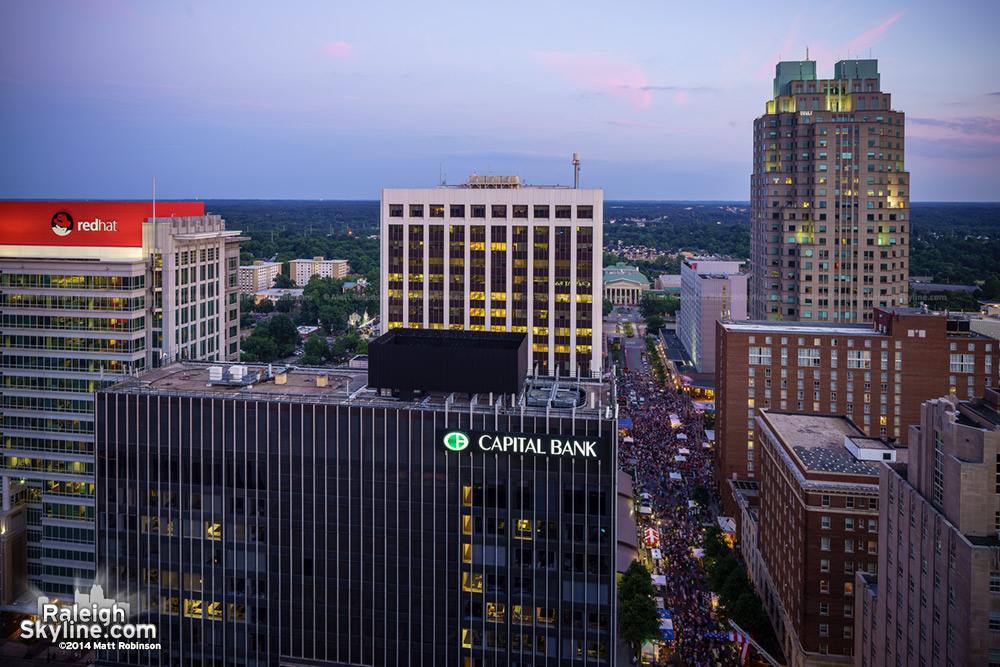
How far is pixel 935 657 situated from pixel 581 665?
89.5 ft

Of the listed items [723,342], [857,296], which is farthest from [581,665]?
[857,296]

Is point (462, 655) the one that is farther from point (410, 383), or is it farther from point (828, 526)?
point (828, 526)

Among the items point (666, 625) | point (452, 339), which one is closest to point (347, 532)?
point (452, 339)

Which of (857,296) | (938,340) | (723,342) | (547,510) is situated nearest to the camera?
(547,510)

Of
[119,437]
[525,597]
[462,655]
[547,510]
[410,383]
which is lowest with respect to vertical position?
[462,655]

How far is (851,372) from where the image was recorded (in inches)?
5379

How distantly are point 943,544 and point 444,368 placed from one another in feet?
139

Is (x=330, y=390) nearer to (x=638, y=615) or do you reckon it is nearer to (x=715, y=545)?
(x=638, y=615)

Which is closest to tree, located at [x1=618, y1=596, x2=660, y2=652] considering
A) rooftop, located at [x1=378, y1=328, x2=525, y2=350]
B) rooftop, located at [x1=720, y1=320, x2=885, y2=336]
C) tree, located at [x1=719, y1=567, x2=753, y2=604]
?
tree, located at [x1=719, y1=567, x2=753, y2=604]

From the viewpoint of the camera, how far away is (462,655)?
64.4 meters

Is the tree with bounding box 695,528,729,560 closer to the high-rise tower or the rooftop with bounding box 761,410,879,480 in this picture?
the rooftop with bounding box 761,410,879,480

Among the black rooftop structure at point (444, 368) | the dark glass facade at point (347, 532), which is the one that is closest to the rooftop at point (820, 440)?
the dark glass facade at point (347, 532)

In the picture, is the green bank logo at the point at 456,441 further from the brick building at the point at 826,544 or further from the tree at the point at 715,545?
the tree at the point at 715,545

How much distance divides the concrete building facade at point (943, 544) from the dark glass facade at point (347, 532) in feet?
82.6
